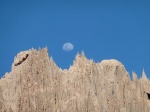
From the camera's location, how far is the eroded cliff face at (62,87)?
8988 cm

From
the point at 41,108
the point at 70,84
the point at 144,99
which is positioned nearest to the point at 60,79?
the point at 70,84

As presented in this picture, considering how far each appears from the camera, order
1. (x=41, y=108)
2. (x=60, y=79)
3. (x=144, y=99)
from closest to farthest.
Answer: (x=41, y=108)
(x=60, y=79)
(x=144, y=99)

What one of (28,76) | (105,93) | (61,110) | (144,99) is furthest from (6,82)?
(144,99)

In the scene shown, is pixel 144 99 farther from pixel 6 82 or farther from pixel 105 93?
pixel 6 82

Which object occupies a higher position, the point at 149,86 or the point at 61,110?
the point at 149,86

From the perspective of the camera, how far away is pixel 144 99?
348 feet

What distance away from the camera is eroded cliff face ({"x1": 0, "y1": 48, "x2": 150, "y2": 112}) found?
89.9 meters

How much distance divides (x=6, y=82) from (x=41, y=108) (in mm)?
8949

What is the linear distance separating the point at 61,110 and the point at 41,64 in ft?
32.0

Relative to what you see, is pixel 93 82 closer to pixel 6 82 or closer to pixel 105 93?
pixel 105 93

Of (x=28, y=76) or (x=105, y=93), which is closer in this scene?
(x=28, y=76)

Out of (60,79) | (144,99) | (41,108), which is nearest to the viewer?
(41,108)

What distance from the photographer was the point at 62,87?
93.6m

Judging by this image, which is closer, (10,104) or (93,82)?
(10,104)
